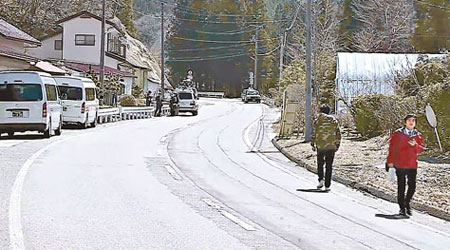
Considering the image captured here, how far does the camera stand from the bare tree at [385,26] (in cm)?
6059

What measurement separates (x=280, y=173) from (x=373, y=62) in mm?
24250

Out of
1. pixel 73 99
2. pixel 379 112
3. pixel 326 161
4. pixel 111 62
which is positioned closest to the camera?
pixel 326 161

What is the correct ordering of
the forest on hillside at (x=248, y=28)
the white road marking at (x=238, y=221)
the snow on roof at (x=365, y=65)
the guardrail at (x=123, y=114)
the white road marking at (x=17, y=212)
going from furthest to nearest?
the forest on hillside at (x=248, y=28)
the snow on roof at (x=365, y=65)
the guardrail at (x=123, y=114)
the white road marking at (x=238, y=221)
the white road marking at (x=17, y=212)

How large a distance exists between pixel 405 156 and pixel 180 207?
3802 millimetres

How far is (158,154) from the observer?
21.4 meters

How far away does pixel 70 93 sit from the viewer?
3167cm

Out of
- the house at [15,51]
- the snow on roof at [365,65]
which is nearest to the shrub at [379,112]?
the snow on roof at [365,65]

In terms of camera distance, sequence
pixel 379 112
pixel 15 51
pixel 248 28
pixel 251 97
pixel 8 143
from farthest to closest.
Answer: pixel 248 28, pixel 251 97, pixel 15 51, pixel 379 112, pixel 8 143

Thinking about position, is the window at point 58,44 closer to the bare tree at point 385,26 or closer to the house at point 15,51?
the house at point 15,51

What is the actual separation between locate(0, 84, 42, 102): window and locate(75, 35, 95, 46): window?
4102 cm

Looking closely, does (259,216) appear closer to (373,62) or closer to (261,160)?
(261,160)

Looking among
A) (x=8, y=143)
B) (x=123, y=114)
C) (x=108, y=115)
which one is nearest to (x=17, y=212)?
(x=8, y=143)

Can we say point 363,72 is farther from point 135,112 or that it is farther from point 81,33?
point 81,33

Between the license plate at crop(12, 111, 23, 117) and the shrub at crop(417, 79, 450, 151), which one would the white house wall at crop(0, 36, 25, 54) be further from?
the shrub at crop(417, 79, 450, 151)
